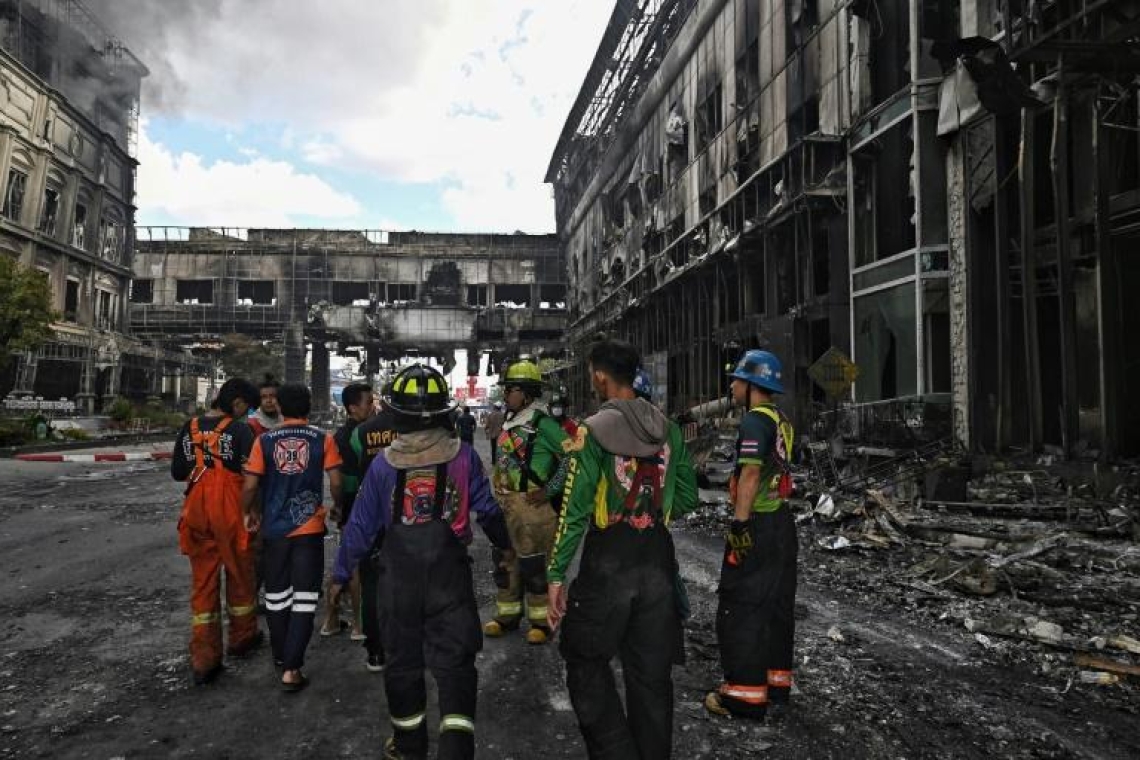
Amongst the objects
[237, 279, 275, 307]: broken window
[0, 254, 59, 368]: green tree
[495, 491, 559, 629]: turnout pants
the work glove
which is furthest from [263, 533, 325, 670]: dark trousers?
[237, 279, 275, 307]: broken window

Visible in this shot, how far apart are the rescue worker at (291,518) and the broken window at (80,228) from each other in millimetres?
43868

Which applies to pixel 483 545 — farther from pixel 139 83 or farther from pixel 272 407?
pixel 139 83

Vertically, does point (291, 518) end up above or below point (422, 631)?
above

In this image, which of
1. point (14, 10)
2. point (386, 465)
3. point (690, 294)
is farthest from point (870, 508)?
point (14, 10)

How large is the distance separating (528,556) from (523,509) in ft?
1.13

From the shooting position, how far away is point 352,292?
170 feet

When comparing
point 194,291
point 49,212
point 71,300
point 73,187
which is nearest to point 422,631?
point 49,212

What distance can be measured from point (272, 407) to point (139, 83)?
170ft

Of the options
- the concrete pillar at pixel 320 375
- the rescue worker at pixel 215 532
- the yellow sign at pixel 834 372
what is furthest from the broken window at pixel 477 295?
the rescue worker at pixel 215 532

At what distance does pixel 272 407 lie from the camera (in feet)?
20.3

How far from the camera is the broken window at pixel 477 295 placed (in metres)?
52.8

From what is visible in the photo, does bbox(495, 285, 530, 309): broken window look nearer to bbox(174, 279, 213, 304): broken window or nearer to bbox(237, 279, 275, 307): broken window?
bbox(237, 279, 275, 307): broken window

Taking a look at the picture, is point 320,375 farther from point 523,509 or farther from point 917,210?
point 523,509

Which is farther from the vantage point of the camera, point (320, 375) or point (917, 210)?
point (320, 375)
